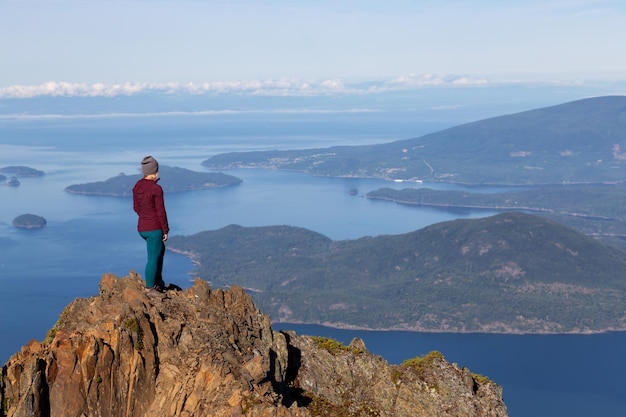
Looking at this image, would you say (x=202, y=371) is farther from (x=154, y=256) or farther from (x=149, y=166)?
(x=149, y=166)

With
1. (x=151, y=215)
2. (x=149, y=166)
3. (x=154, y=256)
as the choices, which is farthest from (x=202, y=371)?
(x=149, y=166)

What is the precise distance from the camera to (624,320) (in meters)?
184

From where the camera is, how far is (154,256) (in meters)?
16.3

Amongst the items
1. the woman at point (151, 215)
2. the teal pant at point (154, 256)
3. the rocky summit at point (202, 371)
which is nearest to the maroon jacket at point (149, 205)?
the woman at point (151, 215)

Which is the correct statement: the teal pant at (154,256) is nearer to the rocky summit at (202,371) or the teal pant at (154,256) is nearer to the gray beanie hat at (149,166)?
the rocky summit at (202,371)

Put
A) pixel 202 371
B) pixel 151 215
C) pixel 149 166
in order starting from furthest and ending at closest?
pixel 151 215
pixel 149 166
pixel 202 371

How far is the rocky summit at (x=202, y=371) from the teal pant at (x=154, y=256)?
315 mm

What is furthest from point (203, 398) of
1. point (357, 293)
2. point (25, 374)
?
point (357, 293)

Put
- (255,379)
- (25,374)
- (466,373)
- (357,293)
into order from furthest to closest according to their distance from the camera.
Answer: (357,293)
(466,373)
(255,379)
(25,374)

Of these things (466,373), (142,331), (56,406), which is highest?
(142,331)

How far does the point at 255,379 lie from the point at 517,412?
391 ft

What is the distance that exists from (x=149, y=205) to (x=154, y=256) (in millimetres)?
1060

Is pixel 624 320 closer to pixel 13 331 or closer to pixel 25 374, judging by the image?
pixel 13 331

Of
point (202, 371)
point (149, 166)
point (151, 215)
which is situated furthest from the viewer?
point (151, 215)
